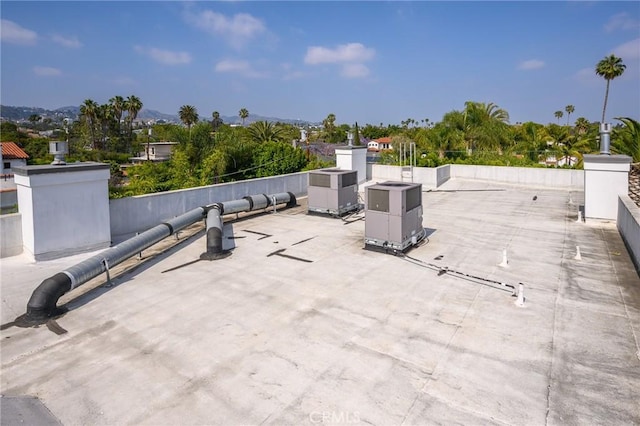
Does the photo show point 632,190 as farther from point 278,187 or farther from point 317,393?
point 317,393

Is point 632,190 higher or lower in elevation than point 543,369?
higher

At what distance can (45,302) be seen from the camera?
355 inches

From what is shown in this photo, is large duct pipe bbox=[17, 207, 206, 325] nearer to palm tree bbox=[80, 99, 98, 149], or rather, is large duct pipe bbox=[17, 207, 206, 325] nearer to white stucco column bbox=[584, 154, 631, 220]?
white stucco column bbox=[584, 154, 631, 220]

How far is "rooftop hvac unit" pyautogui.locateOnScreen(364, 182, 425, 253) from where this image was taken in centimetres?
1330

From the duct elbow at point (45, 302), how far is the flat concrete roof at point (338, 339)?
1.01 feet

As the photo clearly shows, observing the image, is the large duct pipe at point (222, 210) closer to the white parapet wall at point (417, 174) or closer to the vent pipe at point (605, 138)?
the white parapet wall at point (417, 174)

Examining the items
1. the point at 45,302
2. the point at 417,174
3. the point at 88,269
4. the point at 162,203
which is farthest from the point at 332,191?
the point at 417,174

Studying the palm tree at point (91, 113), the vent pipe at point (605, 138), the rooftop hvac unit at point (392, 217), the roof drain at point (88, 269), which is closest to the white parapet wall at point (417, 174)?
the vent pipe at point (605, 138)

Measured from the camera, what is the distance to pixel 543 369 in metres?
6.98

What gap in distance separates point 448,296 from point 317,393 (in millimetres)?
4875

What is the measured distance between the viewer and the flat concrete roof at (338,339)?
609 cm

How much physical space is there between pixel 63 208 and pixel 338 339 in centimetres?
984

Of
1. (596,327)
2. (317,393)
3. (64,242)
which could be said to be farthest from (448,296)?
(64,242)

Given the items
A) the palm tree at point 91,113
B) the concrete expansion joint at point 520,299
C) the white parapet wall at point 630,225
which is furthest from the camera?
the palm tree at point 91,113
